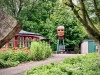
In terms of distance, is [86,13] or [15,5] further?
[15,5]

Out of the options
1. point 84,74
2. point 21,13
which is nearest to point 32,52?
point 84,74

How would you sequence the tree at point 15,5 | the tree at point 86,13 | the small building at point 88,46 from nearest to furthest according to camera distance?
the tree at point 86,13 < the small building at point 88,46 < the tree at point 15,5

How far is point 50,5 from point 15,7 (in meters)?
5.68

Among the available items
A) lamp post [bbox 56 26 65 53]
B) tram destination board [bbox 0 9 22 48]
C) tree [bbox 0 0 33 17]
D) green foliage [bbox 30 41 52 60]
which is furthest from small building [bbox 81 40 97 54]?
tram destination board [bbox 0 9 22 48]

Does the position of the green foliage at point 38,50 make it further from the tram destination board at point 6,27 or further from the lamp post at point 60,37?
the lamp post at point 60,37

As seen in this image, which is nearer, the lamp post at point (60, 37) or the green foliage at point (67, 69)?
the green foliage at point (67, 69)

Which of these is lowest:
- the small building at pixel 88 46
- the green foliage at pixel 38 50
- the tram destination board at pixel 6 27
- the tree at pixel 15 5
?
the small building at pixel 88 46

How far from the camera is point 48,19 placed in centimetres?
3644

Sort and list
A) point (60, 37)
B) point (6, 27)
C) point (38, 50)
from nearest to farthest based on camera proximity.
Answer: point (6, 27) < point (38, 50) < point (60, 37)

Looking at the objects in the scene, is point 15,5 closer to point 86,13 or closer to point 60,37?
point 60,37

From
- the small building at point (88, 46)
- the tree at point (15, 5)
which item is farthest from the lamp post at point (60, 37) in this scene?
the tree at point (15, 5)

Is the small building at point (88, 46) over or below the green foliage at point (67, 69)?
below

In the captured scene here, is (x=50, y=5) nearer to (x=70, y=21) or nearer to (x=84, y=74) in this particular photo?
(x=70, y=21)

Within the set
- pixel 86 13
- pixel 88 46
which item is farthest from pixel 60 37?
pixel 86 13
